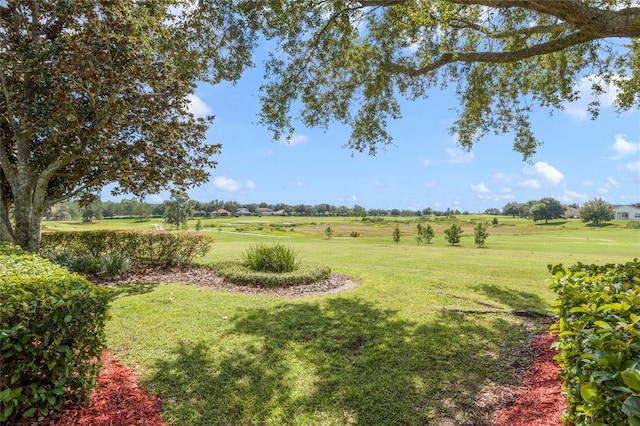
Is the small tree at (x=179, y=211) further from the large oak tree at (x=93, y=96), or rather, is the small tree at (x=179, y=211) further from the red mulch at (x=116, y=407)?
the red mulch at (x=116, y=407)

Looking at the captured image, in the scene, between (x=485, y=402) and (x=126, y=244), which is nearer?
(x=485, y=402)

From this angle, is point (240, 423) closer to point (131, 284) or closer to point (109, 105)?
point (131, 284)

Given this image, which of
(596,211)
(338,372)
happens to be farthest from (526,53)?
(596,211)

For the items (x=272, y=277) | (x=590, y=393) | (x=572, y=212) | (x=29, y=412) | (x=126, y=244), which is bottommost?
(x=272, y=277)

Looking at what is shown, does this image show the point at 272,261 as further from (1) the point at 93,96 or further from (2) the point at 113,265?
(1) the point at 93,96

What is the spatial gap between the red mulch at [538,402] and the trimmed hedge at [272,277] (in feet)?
18.8

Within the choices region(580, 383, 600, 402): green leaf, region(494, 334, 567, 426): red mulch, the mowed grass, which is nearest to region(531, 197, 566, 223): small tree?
the mowed grass

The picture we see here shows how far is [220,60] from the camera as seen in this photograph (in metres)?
7.86

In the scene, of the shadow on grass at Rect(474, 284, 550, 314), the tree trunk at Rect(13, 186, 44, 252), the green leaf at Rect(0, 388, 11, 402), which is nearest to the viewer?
the green leaf at Rect(0, 388, 11, 402)

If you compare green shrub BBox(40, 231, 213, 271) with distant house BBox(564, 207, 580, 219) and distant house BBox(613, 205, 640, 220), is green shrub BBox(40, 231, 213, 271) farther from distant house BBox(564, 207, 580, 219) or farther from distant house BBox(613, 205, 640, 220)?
distant house BBox(613, 205, 640, 220)

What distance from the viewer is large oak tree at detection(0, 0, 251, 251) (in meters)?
7.82

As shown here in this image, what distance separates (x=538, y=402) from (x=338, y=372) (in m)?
2.13

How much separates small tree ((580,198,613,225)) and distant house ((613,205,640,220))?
25.3 m

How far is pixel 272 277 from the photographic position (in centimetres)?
862
